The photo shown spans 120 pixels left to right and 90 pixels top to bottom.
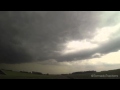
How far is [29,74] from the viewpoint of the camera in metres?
5.95
